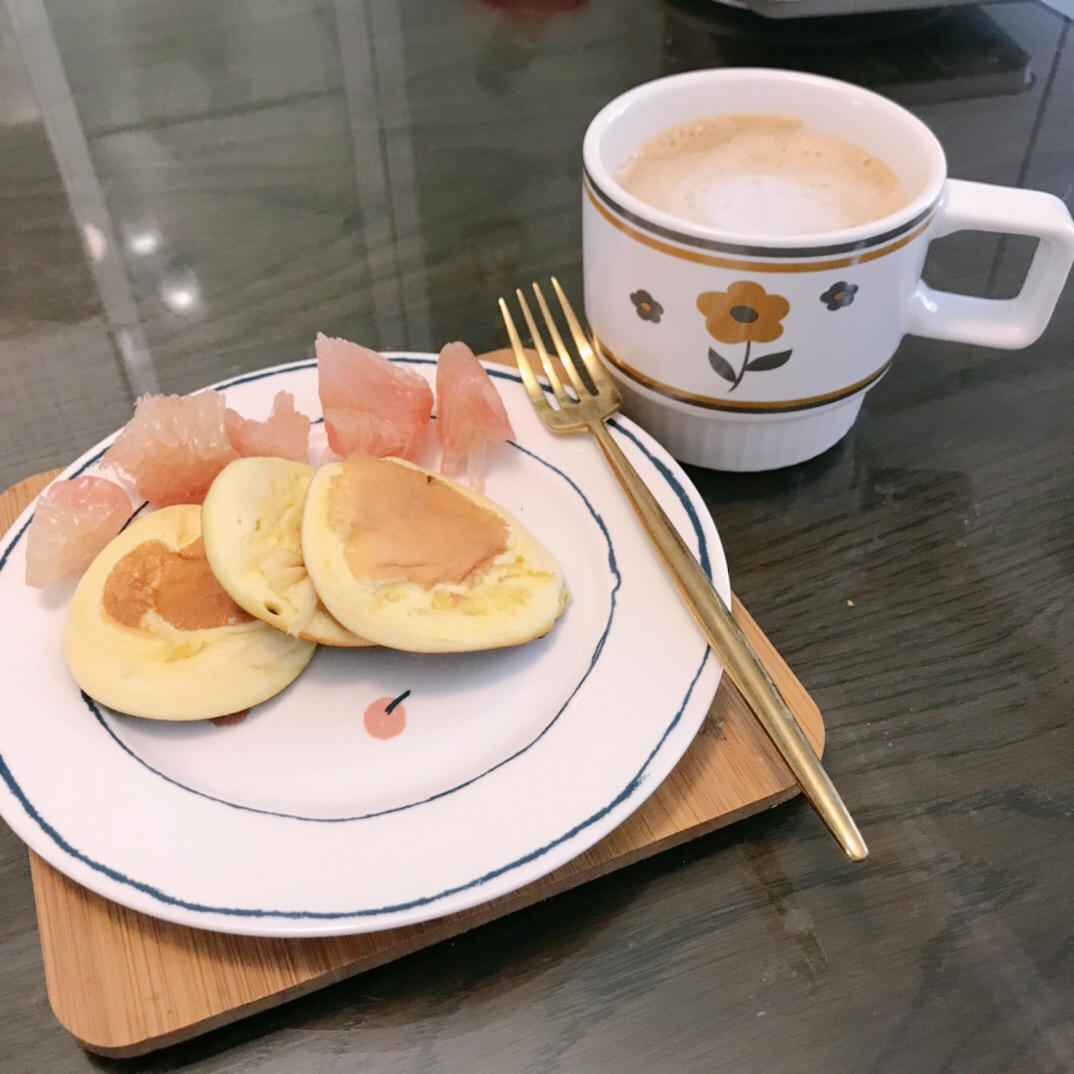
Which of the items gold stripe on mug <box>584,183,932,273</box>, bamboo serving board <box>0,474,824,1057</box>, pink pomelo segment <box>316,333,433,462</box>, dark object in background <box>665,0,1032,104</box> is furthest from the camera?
dark object in background <box>665,0,1032,104</box>

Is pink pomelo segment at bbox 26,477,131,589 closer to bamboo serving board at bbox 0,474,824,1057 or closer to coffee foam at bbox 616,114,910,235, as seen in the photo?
bamboo serving board at bbox 0,474,824,1057

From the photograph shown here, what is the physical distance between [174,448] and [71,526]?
0.29 feet

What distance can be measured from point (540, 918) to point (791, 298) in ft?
1.45

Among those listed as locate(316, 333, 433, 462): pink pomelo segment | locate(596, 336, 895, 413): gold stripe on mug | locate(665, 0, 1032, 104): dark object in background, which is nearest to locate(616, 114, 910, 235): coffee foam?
locate(596, 336, 895, 413): gold stripe on mug

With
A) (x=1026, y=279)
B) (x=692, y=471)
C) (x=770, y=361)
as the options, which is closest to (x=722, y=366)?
(x=770, y=361)

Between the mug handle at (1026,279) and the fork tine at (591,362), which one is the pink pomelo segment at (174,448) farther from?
the mug handle at (1026,279)

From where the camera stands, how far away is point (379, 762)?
632 millimetres

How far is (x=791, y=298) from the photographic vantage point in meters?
0.69

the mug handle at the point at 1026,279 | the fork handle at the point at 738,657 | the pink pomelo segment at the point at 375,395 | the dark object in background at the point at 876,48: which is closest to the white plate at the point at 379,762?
the fork handle at the point at 738,657

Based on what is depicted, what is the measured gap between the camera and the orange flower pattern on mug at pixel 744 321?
696 millimetres

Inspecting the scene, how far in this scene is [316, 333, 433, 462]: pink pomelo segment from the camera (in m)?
0.77

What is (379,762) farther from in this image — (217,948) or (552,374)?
(552,374)

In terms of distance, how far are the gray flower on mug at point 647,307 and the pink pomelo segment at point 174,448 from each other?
0.32 m

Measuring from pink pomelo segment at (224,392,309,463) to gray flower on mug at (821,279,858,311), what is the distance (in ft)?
1.30
